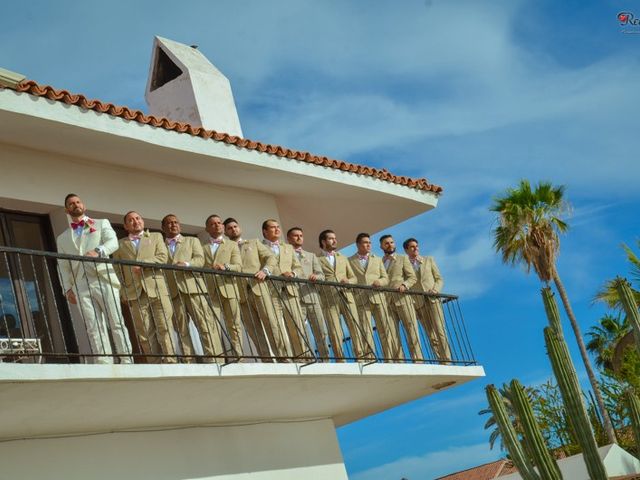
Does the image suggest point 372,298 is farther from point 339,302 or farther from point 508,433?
point 508,433

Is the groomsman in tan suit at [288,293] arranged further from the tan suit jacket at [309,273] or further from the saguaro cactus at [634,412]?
the saguaro cactus at [634,412]

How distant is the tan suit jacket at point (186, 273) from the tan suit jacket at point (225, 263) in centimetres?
16

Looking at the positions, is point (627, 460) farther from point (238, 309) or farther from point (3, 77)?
point (3, 77)

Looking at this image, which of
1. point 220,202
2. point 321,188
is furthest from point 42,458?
point 321,188

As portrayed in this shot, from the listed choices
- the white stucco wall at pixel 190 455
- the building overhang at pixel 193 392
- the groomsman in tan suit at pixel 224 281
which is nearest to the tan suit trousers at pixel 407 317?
the building overhang at pixel 193 392

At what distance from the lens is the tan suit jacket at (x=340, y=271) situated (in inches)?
618

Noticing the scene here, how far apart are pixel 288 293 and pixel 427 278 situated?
2660 mm

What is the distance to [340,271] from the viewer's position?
51.9 feet

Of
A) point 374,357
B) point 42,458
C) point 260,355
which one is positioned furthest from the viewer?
point 374,357

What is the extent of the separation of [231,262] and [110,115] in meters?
2.21

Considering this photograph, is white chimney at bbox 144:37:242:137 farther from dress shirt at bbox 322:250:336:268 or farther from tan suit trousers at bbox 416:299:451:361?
tan suit trousers at bbox 416:299:451:361

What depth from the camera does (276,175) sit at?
16.3 meters

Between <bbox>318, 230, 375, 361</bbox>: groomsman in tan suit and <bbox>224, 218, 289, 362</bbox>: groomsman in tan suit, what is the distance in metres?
0.91

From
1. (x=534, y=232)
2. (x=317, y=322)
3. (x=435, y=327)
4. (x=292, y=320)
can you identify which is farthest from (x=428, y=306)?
(x=534, y=232)
